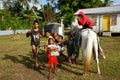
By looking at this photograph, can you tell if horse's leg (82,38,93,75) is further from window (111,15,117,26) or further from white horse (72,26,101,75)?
window (111,15,117,26)

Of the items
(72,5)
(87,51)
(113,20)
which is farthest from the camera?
(72,5)

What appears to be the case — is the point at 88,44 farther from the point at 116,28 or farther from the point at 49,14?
the point at 49,14

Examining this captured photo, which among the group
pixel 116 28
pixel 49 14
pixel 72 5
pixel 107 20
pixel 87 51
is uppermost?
pixel 87 51

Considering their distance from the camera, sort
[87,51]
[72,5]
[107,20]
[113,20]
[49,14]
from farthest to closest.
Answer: [49,14], [72,5], [107,20], [113,20], [87,51]

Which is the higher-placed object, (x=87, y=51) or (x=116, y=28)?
(x=87, y=51)

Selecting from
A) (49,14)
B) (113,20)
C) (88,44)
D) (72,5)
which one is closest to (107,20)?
(113,20)

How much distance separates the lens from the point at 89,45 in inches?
286

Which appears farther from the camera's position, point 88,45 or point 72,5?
point 72,5

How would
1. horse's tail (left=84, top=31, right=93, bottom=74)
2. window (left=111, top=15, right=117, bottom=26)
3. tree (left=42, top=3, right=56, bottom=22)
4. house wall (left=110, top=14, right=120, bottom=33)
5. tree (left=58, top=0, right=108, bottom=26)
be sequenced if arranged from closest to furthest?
1. horse's tail (left=84, top=31, right=93, bottom=74)
2. house wall (left=110, top=14, right=120, bottom=33)
3. window (left=111, top=15, right=117, bottom=26)
4. tree (left=58, top=0, right=108, bottom=26)
5. tree (left=42, top=3, right=56, bottom=22)

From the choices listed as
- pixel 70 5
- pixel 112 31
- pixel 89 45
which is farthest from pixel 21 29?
pixel 89 45

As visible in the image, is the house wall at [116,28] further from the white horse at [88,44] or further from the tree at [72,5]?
the white horse at [88,44]

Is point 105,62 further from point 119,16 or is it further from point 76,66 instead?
point 119,16

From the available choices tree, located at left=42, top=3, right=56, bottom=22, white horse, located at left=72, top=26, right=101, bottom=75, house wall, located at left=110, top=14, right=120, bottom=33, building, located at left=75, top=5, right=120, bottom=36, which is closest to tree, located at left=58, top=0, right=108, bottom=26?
tree, located at left=42, top=3, right=56, bottom=22

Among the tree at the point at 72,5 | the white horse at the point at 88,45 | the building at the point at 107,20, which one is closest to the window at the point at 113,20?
the building at the point at 107,20
